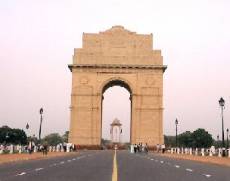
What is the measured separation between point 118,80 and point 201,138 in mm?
82227

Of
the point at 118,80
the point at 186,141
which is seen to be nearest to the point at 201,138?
the point at 186,141

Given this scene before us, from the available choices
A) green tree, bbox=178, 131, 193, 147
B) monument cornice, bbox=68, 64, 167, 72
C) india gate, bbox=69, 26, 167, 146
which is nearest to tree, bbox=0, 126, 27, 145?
green tree, bbox=178, 131, 193, 147

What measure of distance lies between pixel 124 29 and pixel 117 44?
326cm

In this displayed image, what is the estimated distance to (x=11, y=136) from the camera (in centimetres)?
15275

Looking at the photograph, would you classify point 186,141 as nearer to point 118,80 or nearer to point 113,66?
point 118,80

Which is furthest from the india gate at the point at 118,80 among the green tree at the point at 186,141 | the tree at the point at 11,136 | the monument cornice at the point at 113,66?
the green tree at the point at 186,141

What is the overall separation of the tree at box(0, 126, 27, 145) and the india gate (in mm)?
71314

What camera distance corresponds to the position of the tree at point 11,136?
150438 millimetres

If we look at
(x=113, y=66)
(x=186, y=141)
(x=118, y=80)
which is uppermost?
(x=113, y=66)

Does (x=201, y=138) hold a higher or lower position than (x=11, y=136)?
higher

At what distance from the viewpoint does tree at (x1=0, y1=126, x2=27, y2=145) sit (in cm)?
15044

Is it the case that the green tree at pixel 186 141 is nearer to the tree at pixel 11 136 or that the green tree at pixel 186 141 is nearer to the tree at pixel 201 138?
the tree at pixel 201 138

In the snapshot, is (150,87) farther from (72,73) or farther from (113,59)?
(72,73)

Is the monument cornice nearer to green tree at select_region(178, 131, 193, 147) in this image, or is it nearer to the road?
the road
